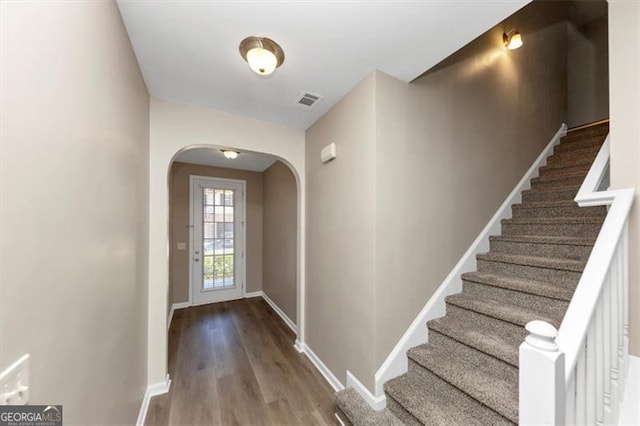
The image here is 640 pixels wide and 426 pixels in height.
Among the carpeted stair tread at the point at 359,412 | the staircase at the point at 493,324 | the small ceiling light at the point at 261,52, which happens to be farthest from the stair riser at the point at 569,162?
the small ceiling light at the point at 261,52

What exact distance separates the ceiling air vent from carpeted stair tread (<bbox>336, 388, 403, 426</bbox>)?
2.40 m

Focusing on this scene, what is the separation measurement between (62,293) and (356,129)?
6.09 feet

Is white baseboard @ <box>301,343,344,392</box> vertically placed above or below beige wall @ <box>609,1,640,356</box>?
below

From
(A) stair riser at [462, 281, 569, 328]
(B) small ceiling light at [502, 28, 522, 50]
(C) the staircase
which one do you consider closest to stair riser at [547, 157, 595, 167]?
(C) the staircase

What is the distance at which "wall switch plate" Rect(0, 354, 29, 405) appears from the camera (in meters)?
0.53

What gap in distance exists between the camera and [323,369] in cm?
232

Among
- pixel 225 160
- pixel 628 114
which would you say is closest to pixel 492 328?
pixel 628 114

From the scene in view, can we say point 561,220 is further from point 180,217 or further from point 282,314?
point 180,217

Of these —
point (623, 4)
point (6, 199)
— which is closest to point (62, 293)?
point (6, 199)

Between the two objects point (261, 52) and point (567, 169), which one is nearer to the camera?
point (261, 52)

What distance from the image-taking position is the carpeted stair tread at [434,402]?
4.50 ft

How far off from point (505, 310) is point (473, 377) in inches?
20.9

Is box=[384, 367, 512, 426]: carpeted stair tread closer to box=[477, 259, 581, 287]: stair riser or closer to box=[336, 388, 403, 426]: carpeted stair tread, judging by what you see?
box=[336, 388, 403, 426]: carpeted stair tread

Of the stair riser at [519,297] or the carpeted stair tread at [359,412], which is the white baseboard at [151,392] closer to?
the carpeted stair tread at [359,412]
